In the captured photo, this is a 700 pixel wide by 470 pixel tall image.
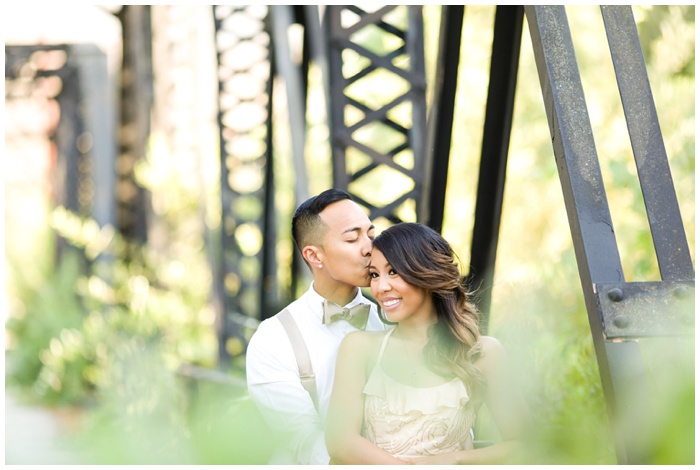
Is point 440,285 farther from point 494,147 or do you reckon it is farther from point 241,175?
point 241,175

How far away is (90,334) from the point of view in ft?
31.7

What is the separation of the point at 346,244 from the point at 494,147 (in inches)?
42.0

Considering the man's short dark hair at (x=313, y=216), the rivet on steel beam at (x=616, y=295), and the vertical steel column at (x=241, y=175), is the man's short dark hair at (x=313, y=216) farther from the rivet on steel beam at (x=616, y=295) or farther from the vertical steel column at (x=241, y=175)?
the vertical steel column at (x=241, y=175)

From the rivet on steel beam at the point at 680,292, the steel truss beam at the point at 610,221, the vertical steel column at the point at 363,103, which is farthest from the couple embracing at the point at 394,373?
the vertical steel column at the point at 363,103

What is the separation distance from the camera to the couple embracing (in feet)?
8.57

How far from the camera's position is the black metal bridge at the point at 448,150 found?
220 cm

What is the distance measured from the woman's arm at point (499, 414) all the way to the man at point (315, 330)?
38 cm

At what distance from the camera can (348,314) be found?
2943mm

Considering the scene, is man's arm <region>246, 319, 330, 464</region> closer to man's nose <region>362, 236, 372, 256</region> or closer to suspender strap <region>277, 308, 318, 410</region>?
suspender strap <region>277, 308, 318, 410</region>

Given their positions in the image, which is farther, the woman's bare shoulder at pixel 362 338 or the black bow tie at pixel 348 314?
the black bow tie at pixel 348 314

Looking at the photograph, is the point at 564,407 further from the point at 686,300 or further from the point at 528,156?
the point at 528,156

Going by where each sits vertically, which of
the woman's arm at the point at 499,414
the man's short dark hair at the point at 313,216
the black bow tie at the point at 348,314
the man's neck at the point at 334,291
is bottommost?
the woman's arm at the point at 499,414

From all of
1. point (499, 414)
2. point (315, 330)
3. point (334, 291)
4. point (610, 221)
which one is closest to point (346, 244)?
point (334, 291)

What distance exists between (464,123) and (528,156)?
1296mm
